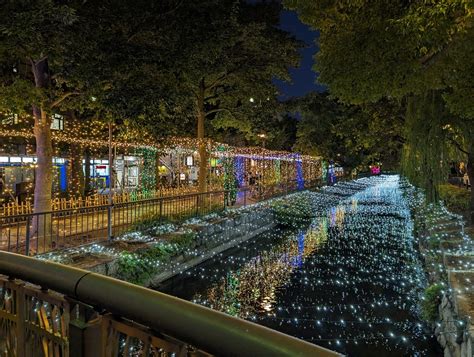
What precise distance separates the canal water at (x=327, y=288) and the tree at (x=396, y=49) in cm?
357

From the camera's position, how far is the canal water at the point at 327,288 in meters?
7.29

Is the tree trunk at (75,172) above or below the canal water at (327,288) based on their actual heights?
above

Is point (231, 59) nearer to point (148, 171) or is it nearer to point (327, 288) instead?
point (148, 171)

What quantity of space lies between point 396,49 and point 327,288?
576cm

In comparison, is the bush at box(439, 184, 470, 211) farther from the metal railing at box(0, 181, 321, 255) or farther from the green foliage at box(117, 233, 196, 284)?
the green foliage at box(117, 233, 196, 284)

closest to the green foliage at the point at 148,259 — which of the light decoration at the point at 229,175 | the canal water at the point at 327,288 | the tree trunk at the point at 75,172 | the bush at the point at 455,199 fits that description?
the canal water at the point at 327,288

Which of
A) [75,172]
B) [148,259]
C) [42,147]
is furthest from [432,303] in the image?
[75,172]

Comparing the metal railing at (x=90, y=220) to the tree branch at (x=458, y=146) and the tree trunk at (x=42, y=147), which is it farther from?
the tree branch at (x=458, y=146)

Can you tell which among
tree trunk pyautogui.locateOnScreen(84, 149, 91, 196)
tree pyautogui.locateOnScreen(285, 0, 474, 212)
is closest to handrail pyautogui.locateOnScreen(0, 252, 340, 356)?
tree pyautogui.locateOnScreen(285, 0, 474, 212)

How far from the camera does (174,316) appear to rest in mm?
1526

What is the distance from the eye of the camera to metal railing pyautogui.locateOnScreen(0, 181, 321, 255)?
855 cm

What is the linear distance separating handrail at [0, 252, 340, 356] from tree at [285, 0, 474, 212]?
6.31 m

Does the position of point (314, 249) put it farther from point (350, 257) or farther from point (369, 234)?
point (369, 234)

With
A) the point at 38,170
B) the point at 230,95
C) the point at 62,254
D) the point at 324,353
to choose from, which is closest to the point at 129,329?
the point at 324,353
